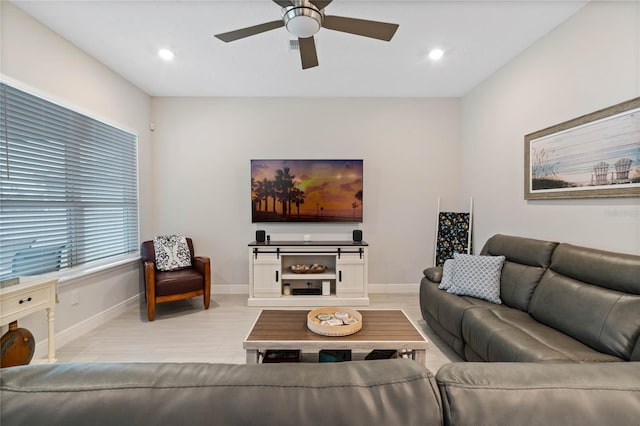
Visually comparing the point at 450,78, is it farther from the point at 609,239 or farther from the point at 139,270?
the point at 139,270

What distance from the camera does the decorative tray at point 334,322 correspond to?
195 cm

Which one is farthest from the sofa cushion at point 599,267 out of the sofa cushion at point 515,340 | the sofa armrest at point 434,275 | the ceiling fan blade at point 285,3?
the ceiling fan blade at point 285,3

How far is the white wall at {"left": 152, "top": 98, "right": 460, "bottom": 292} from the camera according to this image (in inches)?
164

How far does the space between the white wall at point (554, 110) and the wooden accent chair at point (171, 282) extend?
3.63 metres

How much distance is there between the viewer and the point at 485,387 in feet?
1.99

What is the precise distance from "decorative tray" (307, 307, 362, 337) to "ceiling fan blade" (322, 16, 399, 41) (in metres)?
2.02

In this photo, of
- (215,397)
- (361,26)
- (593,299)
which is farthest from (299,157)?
(215,397)

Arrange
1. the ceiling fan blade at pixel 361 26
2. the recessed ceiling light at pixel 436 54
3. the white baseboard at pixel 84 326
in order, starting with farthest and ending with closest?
the recessed ceiling light at pixel 436 54 → the white baseboard at pixel 84 326 → the ceiling fan blade at pixel 361 26

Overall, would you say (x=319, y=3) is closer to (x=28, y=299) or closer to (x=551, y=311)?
(x=551, y=311)

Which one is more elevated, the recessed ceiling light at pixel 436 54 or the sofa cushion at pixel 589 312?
the recessed ceiling light at pixel 436 54

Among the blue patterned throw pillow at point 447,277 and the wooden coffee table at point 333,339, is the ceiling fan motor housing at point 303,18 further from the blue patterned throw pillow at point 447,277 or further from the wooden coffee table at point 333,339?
the blue patterned throw pillow at point 447,277

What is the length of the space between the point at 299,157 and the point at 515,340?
10.8 ft

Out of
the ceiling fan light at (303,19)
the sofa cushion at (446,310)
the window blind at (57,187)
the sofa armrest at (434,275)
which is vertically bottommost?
the sofa cushion at (446,310)

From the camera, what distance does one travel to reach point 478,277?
8.58 feet
